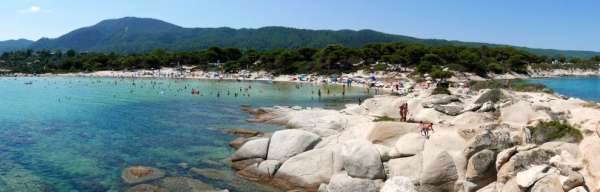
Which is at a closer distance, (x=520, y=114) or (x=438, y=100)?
(x=520, y=114)

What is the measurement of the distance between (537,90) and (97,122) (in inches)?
1871

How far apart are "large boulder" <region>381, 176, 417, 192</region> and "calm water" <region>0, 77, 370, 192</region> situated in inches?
253

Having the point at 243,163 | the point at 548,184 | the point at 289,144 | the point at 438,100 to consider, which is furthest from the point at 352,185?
the point at 438,100

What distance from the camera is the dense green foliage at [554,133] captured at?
19.2 m

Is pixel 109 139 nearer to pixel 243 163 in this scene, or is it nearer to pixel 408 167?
pixel 243 163

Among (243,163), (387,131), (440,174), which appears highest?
(387,131)

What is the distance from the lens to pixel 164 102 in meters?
60.3

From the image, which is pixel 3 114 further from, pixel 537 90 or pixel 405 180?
pixel 537 90

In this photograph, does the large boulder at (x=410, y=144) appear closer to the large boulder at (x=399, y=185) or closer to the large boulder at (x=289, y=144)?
the large boulder at (x=399, y=185)

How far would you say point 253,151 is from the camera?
2544cm

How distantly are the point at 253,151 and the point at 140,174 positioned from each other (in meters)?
5.77

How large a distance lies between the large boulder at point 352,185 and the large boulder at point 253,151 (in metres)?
6.46

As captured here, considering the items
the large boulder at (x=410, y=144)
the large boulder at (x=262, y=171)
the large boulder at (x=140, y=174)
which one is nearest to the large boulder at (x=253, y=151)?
the large boulder at (x=262, y=171)

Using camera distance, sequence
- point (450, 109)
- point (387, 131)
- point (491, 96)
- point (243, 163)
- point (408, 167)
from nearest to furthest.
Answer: point (408, 167) → point (387, 131) → point (243, 163) → point (450, 109) → point (491, 96)
